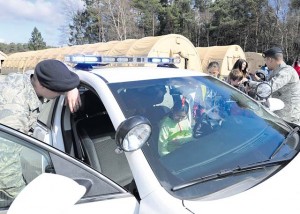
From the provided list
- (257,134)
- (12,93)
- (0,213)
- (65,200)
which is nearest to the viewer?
(65,200)

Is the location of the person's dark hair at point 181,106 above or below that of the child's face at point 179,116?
above

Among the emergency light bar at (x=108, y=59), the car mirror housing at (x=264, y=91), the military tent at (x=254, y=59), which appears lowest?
the military tent at (x=254, y=59)

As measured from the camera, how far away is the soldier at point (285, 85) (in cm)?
422

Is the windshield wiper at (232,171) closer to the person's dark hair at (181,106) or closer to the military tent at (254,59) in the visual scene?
the person's dark hair at (181,106)

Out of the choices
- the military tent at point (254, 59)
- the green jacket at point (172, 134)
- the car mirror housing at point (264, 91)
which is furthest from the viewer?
the military tent at point (254, 59)

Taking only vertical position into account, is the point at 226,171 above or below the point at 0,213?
above

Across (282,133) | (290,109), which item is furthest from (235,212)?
(290,109)

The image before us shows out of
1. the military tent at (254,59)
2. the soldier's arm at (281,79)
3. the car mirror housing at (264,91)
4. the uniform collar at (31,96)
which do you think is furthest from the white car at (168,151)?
the military tent at (254,59)

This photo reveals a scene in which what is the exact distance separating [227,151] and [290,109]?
2675mm

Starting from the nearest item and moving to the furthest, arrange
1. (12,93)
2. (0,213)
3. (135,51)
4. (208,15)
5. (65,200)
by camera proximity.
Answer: (65,200), (0,213), (12,93), (135,51), (208,15)

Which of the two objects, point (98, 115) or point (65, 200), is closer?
point (65, 200)

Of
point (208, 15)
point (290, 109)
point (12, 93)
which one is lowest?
point (290, 109)

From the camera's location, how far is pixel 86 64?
2920mm

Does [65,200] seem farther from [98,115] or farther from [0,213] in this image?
[98,115]
